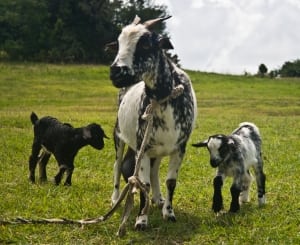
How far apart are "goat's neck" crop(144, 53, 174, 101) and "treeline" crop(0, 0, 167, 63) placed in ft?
152

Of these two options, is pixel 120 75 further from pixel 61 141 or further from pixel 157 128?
pixel 61 141

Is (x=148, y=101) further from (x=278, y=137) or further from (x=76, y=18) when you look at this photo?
(x=76, y=18)

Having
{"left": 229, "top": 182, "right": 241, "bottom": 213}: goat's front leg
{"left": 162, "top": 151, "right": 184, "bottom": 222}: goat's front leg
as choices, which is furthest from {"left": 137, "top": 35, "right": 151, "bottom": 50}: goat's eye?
{"left": 229, "top": 182, "right": 241, "bottom": 213}: goat's front leg

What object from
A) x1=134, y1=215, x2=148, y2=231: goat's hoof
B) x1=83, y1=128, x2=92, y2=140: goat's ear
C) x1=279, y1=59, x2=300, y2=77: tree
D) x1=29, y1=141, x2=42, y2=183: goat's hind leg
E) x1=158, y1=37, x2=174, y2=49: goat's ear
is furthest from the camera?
x1=279, y1=59, x2=300, y2=77: tree

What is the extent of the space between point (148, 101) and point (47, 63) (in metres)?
44.7

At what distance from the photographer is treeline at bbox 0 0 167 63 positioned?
53094mm

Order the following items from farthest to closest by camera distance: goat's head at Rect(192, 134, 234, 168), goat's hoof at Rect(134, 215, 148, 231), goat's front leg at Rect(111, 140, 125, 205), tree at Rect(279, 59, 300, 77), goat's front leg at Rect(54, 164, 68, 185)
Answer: tree at Rect(279, 59, 300, 77)
goat's front leg at Rect(54, 164, 68, 185)
goat's front leg at Rect(111, 140, 125, 205)
goat's head at Rect(192, 134, 234, 168)
goat's hoof at Rect(134, 215, 148, 231)

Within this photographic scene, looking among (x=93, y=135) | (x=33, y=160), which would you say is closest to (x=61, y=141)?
(x=93, y=135)

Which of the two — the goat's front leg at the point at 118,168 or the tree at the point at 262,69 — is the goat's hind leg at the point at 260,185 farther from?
the tree at the point at 262,69

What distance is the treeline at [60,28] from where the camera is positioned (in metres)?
53.1

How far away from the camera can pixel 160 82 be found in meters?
6.93

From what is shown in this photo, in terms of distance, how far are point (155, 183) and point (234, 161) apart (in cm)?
136

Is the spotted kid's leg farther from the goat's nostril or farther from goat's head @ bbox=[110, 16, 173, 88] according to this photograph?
the goat's nostril

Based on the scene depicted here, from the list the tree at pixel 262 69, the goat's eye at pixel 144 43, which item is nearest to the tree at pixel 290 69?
the tree at pixel 262 69
